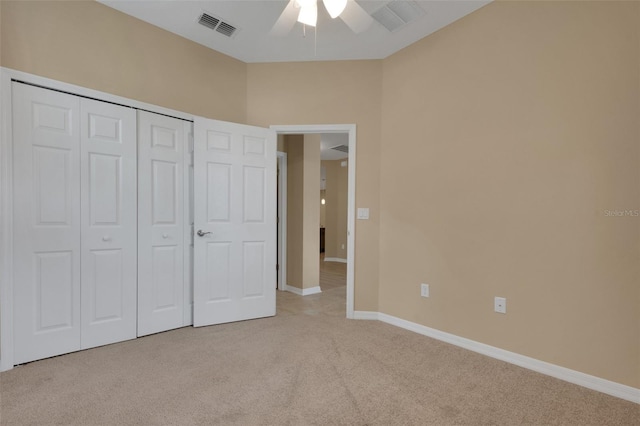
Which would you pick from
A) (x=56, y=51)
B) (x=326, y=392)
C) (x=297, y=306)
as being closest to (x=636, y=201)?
(x=326, y=392)

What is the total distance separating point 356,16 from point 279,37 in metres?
1.27

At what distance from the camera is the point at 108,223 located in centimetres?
272

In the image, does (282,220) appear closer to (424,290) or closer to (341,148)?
(424,290)

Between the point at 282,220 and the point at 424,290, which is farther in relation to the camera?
the point at 282,220

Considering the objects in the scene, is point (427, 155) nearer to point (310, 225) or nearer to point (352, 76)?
point (352, 76)

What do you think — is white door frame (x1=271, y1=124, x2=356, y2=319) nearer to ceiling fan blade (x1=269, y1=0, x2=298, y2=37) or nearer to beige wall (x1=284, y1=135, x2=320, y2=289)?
beige wall (x1=284, y1=135, x2=320, y2=289)

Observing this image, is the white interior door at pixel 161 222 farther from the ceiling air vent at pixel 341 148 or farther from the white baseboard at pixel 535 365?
the ceiling air vent at pixel 341 148

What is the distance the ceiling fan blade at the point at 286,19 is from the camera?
78.3 inches

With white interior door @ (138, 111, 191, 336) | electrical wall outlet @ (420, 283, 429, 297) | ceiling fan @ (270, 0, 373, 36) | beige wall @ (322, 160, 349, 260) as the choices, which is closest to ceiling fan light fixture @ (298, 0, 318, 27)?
ceiling fan @ (270, 0, 373, 36)

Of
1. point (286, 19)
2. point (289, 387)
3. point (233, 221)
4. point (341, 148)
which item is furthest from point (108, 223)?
point (341, 148)

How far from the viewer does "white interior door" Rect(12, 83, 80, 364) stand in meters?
2.31

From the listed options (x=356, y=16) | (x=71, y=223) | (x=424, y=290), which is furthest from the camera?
(x=424, y=290)

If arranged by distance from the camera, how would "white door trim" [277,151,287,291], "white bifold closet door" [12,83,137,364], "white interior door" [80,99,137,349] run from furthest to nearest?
"white door trim" [277,151,287,291] < "white interior door" [80,99,137,349] < "white bifold closet door" [12,83,137,364]

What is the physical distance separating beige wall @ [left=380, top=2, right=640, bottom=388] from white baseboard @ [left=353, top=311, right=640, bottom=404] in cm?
5
